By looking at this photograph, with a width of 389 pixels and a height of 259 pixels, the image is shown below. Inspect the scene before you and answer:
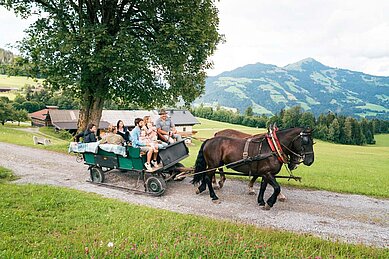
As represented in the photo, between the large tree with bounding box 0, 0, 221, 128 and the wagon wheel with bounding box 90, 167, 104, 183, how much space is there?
5239 mm

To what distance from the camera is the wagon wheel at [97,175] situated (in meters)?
10.3

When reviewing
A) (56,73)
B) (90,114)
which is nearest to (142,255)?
(56,73)

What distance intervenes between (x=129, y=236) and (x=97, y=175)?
5820mm

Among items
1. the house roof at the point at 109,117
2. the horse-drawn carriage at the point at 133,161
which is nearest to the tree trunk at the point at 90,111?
the horse-drawn carriage at the point at 133,161

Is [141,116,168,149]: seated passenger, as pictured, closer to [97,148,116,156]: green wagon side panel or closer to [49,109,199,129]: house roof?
[97,148,116,156]: green wagon side panel

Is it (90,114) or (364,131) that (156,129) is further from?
(364,131)

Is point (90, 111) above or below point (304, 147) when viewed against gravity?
above

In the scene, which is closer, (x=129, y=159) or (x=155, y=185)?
(x=155, y=185)

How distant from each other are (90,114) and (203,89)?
6843 mm

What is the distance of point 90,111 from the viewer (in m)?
17.2

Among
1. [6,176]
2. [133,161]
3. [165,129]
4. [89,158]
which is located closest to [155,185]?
[133,161]

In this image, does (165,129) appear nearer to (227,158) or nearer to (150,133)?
(150,133)

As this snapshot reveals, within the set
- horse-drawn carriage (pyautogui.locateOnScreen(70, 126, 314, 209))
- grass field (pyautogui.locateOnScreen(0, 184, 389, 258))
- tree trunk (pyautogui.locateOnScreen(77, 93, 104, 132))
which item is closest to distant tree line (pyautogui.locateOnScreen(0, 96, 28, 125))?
tree trunk (pyautogui.locateOnScreen(77, 93, 104, 132))

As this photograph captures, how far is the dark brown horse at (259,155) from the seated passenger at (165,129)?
1.56m
